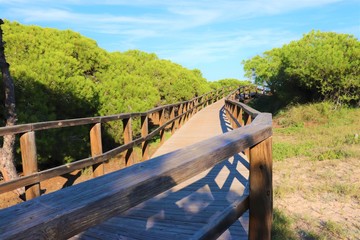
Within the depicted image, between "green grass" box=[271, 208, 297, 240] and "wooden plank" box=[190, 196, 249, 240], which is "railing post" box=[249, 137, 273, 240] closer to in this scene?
"wooden plank" box=[190, 196, 249, 240]

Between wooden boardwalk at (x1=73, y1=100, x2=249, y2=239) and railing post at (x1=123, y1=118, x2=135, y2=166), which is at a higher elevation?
railing post at (x1=123, y1=118, x2=135, y2=166)

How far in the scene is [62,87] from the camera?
345 inches

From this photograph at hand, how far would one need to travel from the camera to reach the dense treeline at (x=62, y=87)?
25.5 feet

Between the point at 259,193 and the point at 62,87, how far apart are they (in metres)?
8.02

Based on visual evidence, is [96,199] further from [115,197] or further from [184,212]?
[184,212]

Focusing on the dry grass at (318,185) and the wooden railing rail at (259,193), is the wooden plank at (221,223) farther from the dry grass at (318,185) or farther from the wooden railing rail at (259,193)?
the dry grass at (318,185)

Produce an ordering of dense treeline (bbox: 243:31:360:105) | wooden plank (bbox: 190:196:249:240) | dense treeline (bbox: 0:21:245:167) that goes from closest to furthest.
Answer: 1. wooden plank (bbox: 190:196:249:240)
2. dense treeline (bbox: 0:21:245:167)
3. dense treeline (bbox: 243:31:360:105)

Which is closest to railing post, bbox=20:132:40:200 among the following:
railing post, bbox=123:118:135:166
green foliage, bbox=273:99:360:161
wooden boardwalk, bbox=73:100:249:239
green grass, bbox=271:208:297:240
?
wooden boardwalk, bbox=73:100:249:239

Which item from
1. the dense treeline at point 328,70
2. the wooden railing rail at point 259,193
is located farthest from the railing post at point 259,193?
the dense treeline at point 328,70

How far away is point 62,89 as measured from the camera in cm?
878

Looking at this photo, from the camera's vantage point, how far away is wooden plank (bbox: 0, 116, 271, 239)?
69cm

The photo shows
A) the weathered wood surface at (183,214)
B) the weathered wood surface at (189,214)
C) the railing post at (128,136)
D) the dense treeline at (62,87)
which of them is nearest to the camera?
the weathered wood surface at (189,214)

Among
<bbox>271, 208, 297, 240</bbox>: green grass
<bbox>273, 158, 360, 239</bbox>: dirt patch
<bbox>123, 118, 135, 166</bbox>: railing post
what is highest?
<bbox>123, 118, 135, 166</bbox>: railing post

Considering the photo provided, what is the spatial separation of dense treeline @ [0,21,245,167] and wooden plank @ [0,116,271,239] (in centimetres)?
655
